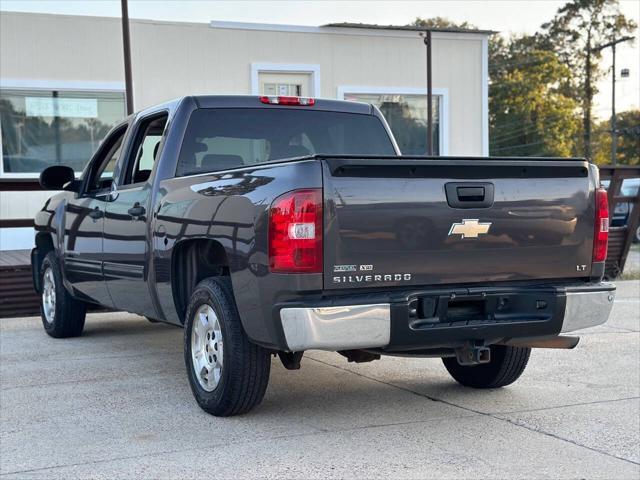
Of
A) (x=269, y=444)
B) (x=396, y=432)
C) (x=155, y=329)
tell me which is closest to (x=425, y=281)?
(x=396, y=432)

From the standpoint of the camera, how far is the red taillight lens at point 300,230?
4555mm

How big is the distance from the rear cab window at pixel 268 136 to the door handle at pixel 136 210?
1.33 ft

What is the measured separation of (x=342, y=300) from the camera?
4.59m

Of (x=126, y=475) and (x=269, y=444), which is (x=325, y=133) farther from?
(x=126, y=475)

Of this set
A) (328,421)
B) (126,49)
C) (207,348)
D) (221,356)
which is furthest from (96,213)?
(126,49)

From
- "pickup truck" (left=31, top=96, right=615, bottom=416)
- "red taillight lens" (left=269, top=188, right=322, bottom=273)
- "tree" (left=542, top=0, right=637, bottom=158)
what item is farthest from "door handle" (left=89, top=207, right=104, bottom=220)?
"tree" (left=542, top=0, right=637, bottom=158)

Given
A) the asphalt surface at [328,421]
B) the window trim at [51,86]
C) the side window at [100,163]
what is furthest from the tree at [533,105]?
the asphalt surface at [328,421]

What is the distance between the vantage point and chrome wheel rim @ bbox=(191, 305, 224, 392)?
5328 millimetres

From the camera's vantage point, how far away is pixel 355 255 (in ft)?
15.2

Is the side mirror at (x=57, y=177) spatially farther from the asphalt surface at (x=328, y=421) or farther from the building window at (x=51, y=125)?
the building window at (x=51, y=125)

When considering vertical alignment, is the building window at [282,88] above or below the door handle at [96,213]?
above

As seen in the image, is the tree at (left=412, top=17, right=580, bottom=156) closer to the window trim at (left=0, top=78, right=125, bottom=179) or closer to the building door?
the building door

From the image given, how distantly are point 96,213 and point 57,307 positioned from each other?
1490 mm

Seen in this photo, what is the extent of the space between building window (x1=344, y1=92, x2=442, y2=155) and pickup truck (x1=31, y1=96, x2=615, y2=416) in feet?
42.8
